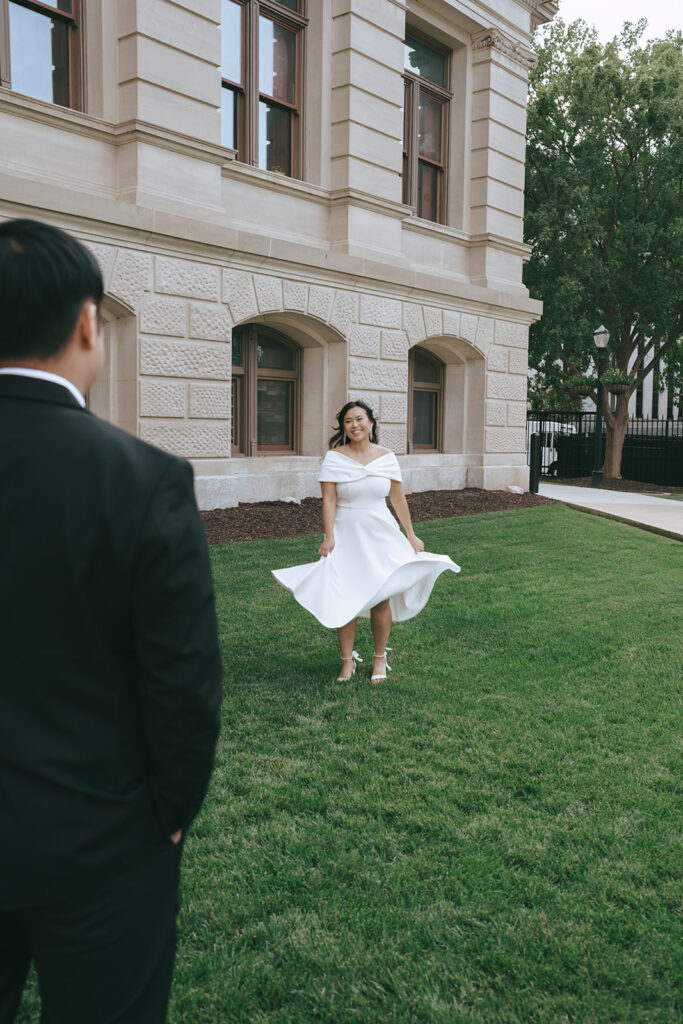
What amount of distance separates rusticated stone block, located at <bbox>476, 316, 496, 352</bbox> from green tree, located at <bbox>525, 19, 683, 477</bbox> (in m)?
6.11

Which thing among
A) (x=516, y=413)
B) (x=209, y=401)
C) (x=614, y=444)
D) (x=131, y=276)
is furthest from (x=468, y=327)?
(x=614, y=444)

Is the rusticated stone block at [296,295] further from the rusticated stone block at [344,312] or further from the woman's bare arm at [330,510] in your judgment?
the woman's bare arm at [330,510]

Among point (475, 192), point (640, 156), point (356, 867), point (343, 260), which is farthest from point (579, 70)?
point (356, 867)

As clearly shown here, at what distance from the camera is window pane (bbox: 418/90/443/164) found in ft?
63.4

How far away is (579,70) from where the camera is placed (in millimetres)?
25656

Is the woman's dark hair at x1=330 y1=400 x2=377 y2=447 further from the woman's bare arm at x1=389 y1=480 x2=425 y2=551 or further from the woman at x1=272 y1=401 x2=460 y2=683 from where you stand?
the woman's bare arm at x1=389 y1=480 x2=425 y2=551

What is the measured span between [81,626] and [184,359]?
41.5ft

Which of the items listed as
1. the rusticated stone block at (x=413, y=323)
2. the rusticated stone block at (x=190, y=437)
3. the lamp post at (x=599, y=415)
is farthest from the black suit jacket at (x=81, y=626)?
the lamp post at (x=599, y=415)

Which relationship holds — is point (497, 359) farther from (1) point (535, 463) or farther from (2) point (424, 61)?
(2) point (424, 61)

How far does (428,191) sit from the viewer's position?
19578mm

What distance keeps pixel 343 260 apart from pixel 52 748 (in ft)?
49.8

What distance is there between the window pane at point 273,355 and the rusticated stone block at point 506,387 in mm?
5281

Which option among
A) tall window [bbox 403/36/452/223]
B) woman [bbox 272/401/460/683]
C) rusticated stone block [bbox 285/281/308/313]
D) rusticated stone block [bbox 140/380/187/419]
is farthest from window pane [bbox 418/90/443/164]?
woman [bbox 272/401/460/683]

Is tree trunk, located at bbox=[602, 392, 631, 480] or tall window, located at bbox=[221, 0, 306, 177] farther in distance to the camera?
tree trunk, located at bbox=[602, 392, 631, 480]
